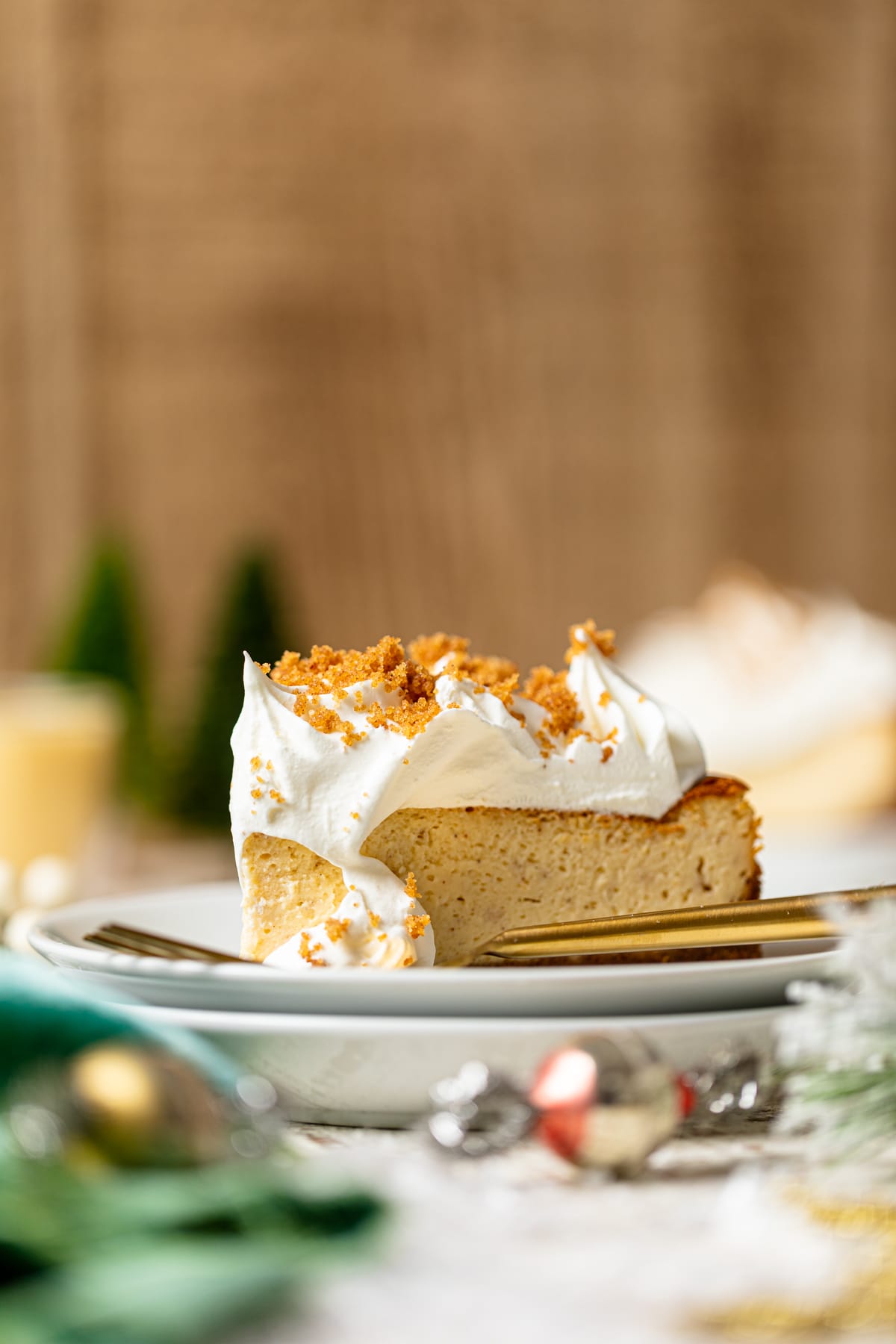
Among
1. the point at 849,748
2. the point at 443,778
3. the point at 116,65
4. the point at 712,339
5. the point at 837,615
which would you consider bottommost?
the point at 849,748

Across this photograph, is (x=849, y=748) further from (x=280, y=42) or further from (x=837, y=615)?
(x=280, y=42)

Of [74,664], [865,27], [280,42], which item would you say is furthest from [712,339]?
[74,664]

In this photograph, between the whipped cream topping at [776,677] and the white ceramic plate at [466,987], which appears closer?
the white ceramic plate at [466,987]

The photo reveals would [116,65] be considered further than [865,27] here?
No

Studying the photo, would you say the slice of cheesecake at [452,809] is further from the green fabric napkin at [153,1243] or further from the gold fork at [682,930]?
the green fabric napkin at [153,1243]

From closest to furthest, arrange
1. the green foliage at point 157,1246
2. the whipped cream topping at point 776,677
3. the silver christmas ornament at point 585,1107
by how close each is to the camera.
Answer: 1. the green foliage at point 157,1246
2. the silver christmas ornament at point 585,1107
3. the whipped cream topping at point 776,677

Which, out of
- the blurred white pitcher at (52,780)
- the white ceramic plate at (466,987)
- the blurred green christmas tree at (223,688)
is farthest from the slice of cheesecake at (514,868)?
the blurred green christmas tree at (223,688)

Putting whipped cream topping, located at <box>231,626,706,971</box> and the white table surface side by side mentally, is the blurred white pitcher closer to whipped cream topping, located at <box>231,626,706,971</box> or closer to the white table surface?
whipped cream topping, located at <box>231,626,706,971</box>

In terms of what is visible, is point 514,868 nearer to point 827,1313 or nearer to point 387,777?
point 387,777
